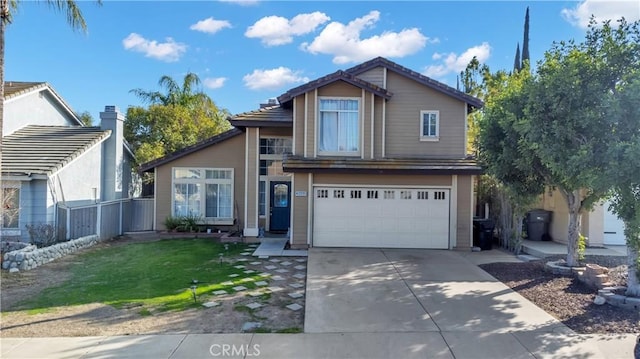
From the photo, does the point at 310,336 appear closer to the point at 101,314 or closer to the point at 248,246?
the point at 101,314

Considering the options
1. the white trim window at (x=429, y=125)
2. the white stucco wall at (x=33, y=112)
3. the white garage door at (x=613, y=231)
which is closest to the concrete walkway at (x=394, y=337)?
the white trim window at (x=429, y=125)

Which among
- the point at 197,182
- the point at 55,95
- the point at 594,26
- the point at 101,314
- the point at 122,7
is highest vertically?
the point at 122,7

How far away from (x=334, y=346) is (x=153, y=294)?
4.22 m

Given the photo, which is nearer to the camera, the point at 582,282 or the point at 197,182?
the point at 582,282

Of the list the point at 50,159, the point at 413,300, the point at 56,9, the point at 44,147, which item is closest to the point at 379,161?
the point at 413,300

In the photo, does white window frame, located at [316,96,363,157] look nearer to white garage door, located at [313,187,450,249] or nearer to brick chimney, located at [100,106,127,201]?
white garage door, located at [313,187,450,249]

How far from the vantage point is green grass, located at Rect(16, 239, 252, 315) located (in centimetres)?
686

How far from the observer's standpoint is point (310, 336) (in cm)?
526

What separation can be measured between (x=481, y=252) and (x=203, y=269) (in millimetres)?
8864

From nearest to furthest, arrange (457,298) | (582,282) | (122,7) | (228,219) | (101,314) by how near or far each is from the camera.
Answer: (101,314), (457,298), (582,282), (122,7), (228,219)

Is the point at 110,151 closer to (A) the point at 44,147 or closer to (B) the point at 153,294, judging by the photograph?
(A) the point at 44,147

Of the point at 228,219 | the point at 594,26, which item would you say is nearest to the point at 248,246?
the point at 228,219

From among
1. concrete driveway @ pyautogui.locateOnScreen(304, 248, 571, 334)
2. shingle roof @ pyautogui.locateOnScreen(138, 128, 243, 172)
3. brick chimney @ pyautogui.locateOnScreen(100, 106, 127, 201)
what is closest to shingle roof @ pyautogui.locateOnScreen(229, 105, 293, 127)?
shingle roof @ pyautogui.locateOnScreen(138, 128, 243, 172)

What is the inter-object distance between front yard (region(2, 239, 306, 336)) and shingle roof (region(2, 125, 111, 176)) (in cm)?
394
